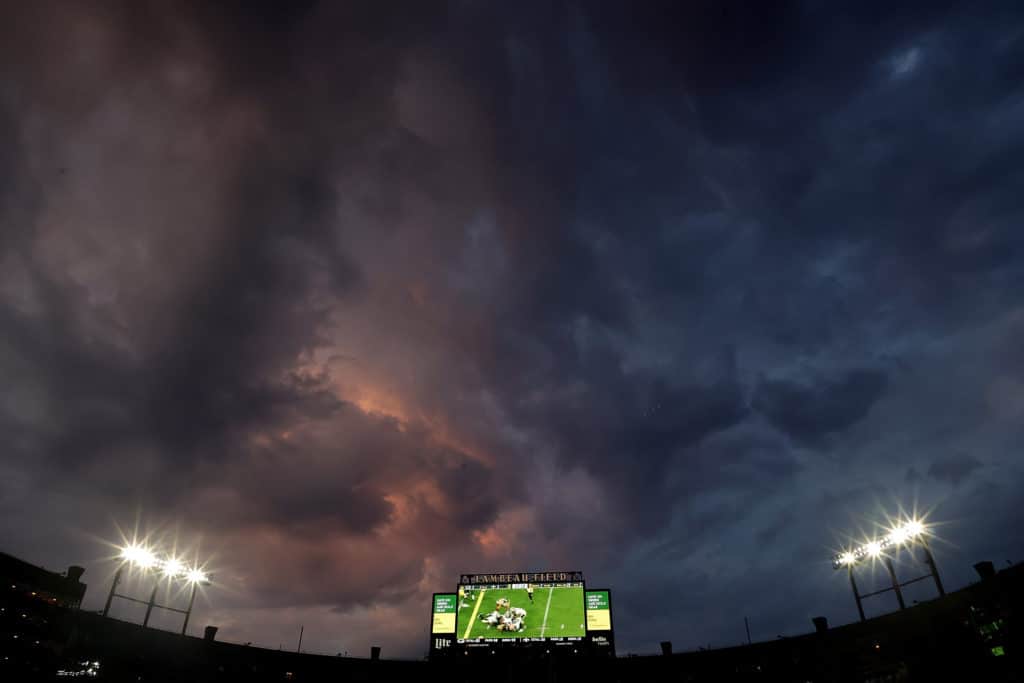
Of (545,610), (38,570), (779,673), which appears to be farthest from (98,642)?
(779,673)

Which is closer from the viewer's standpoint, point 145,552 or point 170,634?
point 145,552

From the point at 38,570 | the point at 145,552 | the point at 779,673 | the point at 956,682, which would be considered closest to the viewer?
the point at 956,682

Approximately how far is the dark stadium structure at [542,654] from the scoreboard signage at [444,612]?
7.02 ft

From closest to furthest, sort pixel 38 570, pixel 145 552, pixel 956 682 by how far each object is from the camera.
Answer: pixel 956 682 → pixel 145 552 → pixel 38 570

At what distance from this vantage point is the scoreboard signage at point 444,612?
171 feet

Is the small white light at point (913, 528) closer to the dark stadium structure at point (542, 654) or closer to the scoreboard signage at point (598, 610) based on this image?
the dark stadium structure at point (542, 654)

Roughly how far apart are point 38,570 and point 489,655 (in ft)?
141

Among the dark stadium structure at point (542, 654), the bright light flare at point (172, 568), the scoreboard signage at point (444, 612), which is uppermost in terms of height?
the bright light flare at point (172, 568)

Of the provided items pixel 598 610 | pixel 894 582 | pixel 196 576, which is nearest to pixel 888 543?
pixel 894 582

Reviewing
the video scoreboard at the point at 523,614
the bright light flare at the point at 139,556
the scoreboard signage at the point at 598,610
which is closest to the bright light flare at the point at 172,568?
the bright light flare at the point at 139,556

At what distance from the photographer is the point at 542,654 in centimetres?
5106

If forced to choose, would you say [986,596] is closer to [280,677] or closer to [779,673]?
[779,673]

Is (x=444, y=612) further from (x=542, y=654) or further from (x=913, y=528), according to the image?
(x=913, y=528)

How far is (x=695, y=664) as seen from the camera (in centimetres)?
6209
